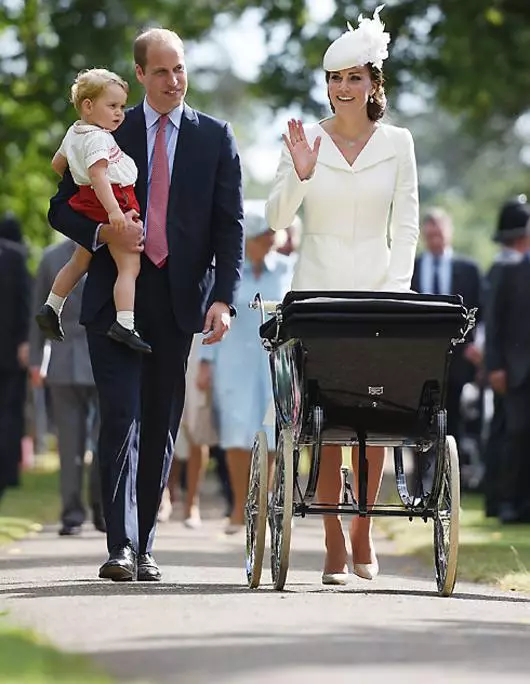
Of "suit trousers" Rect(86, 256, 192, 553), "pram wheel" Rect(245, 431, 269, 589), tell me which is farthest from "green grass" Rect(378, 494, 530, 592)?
"suit trousers" Rect(86, 256, 192, 553)

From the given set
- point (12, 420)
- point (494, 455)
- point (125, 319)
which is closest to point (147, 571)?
point (125, 319)

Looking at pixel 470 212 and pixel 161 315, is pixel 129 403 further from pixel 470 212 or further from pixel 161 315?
pixel 470 212

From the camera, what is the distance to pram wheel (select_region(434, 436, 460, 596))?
28.8ft

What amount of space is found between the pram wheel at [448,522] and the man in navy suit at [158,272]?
1.20 m

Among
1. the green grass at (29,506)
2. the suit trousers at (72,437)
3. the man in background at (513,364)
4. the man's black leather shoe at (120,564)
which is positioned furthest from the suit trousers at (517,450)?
the man's black leather shoe at (120,564)

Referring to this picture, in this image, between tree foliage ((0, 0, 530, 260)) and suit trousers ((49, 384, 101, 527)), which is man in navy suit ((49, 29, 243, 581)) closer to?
suit trousers ((49, 384, 101, 527))

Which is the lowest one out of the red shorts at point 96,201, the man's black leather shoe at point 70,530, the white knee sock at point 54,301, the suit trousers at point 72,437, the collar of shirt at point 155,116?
the man's black leather shoe at point 70,530

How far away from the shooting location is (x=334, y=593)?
888 cm

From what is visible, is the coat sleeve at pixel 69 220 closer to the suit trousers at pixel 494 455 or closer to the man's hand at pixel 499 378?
the man's hand at pixel 499 378

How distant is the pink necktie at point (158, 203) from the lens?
9609 millimetres

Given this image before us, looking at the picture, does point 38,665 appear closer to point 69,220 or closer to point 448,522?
point 448,522

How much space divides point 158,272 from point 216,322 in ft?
1.08

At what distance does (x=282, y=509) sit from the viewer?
29.4 ft

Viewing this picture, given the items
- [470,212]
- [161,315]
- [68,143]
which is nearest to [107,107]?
[68,143]
